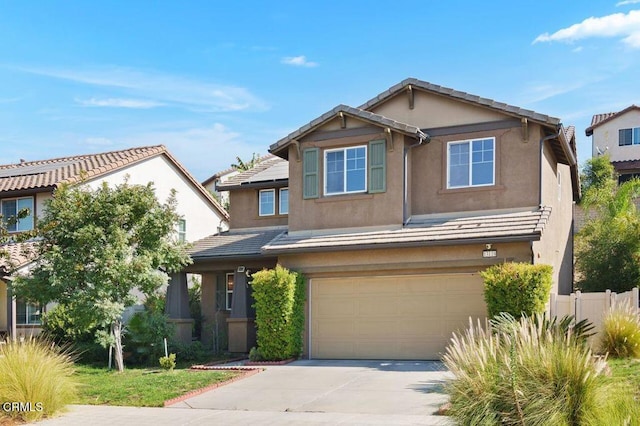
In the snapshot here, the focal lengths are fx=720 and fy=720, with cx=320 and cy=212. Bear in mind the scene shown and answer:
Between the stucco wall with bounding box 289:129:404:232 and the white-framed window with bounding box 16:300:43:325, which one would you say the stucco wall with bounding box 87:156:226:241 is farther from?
the stucco wall with bounding box 289:129:404:232

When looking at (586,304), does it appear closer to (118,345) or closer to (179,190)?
(118,345)

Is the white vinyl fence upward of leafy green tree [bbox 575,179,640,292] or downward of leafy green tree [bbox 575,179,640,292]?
downward

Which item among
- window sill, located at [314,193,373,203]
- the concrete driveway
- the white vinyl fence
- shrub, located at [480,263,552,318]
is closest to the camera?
the concrete driveway

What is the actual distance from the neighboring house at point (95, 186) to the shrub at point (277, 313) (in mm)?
4087

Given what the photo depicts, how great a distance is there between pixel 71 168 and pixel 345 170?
42.7ft

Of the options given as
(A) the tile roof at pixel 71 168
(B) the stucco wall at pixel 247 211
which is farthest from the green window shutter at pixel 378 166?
(A) the tile roof at pixel 71 168

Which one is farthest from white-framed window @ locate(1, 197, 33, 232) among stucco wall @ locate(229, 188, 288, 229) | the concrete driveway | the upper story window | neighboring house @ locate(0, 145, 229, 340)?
the upper story window

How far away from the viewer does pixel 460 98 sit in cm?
1911

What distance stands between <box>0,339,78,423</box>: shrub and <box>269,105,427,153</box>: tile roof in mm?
9126

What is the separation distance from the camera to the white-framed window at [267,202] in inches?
988

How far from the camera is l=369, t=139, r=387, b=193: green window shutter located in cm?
1923

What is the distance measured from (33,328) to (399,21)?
54.4ft

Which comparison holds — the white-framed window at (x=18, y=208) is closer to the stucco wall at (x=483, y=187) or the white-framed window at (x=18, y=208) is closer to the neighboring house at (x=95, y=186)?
the neighboring house at (x=95, y=186)

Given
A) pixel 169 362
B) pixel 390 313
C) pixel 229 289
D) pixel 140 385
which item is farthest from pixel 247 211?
pixel 140 385
